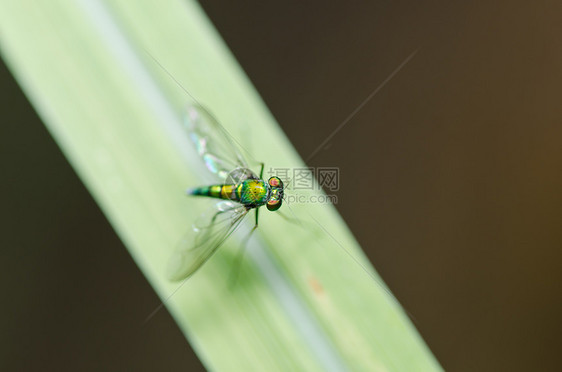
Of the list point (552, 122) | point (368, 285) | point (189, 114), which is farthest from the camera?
point (552, 122)

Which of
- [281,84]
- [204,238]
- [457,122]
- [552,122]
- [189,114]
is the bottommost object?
[552,122]

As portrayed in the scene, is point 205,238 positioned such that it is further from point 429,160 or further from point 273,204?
point 429,160

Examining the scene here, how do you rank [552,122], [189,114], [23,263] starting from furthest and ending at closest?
[552,122], [23,263], [189,114]

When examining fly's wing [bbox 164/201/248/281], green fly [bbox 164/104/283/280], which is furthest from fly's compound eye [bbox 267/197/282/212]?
fly's wing [bbox 164/201/248/281]

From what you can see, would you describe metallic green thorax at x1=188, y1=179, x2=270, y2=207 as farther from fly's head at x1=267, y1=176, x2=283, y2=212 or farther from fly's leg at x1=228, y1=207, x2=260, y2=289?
fly's leg at x1=228, y1=207, x2=260, y2=289

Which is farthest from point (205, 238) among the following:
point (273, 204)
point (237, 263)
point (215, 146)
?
point (215, 146)

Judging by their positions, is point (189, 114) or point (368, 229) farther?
point (368, 229)

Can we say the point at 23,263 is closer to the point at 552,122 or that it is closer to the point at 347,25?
the point at 347,25

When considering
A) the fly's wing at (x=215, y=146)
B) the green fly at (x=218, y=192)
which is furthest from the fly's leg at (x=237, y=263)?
the fly's wing at (x=215, y=146)

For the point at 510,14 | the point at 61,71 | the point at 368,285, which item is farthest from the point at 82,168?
the point at 510,14
